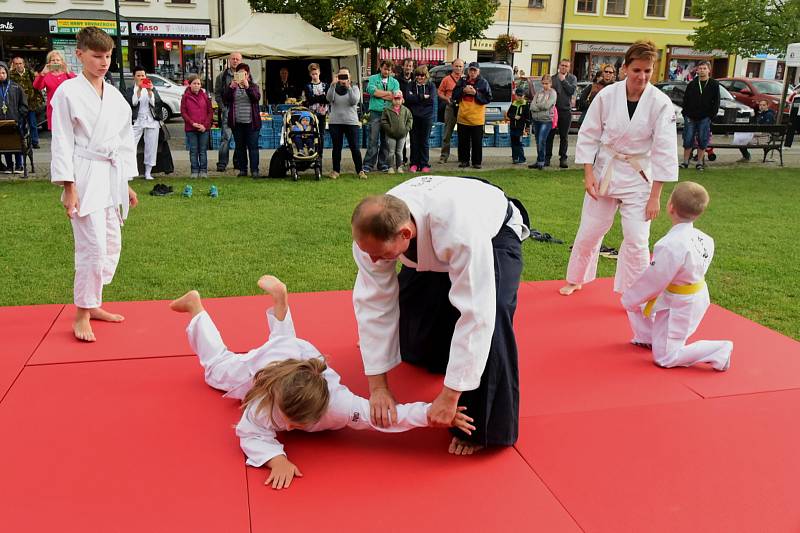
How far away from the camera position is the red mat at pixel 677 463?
2594mm

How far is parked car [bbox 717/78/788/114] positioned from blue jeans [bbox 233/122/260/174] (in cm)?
1528

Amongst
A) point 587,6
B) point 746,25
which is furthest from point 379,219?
point 587,6

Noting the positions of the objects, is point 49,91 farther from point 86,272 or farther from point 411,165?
point 86,272

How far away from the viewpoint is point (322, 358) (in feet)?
10.7

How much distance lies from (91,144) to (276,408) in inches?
87.6

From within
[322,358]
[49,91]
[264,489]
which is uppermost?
[49,91]

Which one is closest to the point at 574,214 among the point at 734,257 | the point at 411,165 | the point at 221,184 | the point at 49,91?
the point at 734,257

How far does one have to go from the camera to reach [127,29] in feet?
84.8

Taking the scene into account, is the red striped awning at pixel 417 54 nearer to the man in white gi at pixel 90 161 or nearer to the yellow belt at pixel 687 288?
the man in white gi at pixel 90 161

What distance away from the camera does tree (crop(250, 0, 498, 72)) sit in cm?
2038

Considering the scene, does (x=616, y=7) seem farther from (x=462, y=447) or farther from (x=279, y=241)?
(x=462, y=447)

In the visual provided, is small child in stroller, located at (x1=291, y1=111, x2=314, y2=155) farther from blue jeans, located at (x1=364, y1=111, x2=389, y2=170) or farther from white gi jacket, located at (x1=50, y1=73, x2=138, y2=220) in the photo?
white gi jacket, located at (x1=50, y1=73, x2=138, y2=220)

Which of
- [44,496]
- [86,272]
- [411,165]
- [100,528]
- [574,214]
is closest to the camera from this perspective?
[100,528]

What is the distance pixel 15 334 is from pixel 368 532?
2.88 metres
